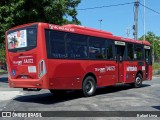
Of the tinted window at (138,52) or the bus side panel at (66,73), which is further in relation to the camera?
the tinted window at (138,52)

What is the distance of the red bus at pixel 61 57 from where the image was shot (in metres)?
12.7

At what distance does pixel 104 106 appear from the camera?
11891mm

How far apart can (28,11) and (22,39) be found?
10.9 metres

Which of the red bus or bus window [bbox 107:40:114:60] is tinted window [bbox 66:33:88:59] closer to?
the red bus

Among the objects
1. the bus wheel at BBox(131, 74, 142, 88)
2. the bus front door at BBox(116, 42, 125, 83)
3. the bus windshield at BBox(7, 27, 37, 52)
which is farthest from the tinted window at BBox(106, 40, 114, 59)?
the bus windshield at BBox(7, 27, 37, 52)

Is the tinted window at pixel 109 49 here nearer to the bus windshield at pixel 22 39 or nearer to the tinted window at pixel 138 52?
the tinted window at pixel 138 52

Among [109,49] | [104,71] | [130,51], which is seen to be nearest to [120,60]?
[109,49]

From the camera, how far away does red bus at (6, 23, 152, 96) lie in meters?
12.7

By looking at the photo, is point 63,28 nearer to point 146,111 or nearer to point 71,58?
point 71,58

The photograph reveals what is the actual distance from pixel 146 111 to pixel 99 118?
193 cm

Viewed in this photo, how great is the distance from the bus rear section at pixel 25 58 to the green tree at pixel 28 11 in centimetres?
970

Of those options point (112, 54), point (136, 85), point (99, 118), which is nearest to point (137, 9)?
point (136, 85)

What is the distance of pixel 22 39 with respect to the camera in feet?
43.7

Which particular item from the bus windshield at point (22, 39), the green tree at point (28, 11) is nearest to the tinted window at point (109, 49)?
the bus windshield at point (22, 39)
